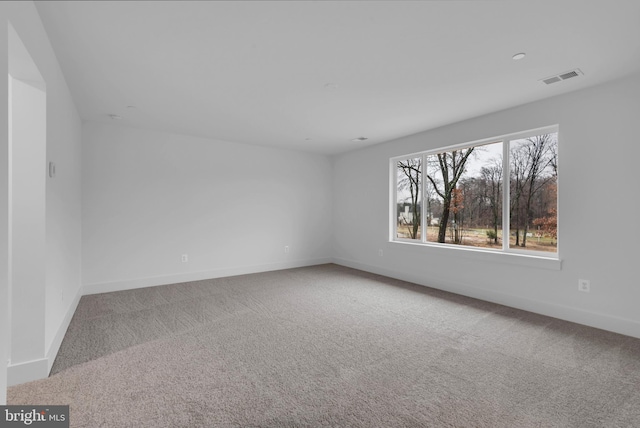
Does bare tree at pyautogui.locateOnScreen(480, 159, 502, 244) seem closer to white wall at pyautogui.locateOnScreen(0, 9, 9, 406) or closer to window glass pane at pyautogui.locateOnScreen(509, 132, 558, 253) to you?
window glass pane at pyautogui.locateOnScreen(509, 132, 558, 253)

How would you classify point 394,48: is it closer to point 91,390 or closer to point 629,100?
point 629,100

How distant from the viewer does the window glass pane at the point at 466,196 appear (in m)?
4.09

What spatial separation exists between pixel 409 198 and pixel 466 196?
3.36 feet

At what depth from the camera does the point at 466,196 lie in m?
4.48

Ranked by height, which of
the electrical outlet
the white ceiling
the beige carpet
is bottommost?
the beige carpet

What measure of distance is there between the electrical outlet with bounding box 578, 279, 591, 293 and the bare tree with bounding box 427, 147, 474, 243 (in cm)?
181

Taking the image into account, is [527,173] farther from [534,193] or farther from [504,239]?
[504,239]

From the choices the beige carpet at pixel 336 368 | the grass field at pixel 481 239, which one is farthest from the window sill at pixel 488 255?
the beige carpet at pixel 336 368

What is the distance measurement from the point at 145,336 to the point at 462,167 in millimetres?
4616

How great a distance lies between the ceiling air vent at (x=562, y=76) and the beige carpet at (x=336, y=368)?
2.48 meters

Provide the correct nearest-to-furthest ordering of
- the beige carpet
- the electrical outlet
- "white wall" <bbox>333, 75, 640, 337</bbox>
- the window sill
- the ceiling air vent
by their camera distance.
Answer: the beige carpet
the ceiling air vent
"white wall" <bbox>333, 75, 640, 337</bbox>
the electrical outlet
the window sill

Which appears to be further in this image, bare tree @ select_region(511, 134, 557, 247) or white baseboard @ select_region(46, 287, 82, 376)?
bare tree @ select_region(511, 134, 557, 247)

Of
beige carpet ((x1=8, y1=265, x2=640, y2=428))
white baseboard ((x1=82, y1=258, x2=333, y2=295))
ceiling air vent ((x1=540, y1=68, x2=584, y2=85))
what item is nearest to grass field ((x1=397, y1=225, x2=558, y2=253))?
beige carpet ((x1=8, y1=265, x2=640, y2=428))

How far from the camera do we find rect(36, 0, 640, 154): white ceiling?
6.27 feet
